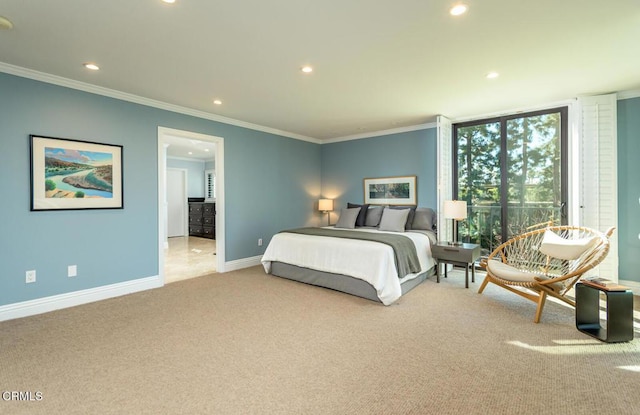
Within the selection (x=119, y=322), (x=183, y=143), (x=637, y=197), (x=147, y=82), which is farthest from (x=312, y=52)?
(x=183, y=143)

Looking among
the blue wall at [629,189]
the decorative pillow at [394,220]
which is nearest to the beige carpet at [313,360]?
the blue wall at [629,189]

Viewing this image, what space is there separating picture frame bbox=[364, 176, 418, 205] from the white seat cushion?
2230 mm

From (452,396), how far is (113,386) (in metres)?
2.06

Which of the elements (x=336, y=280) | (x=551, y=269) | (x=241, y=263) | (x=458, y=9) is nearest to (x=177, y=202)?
(x=241, y=263)

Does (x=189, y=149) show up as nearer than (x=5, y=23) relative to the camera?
No

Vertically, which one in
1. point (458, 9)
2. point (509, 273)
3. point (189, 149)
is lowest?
point (509, 273)

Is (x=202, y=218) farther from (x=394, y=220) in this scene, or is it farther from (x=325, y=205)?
(x=394, y=220)

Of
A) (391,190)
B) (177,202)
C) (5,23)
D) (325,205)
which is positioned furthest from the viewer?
(177,202)

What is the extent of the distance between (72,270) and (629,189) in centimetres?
665

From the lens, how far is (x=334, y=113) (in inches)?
184

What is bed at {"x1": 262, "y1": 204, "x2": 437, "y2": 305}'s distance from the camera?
343cm

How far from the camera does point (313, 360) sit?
2189 millimetres

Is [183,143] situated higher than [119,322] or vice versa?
[183,143]

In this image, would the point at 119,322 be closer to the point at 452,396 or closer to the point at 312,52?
the point at 452,396
